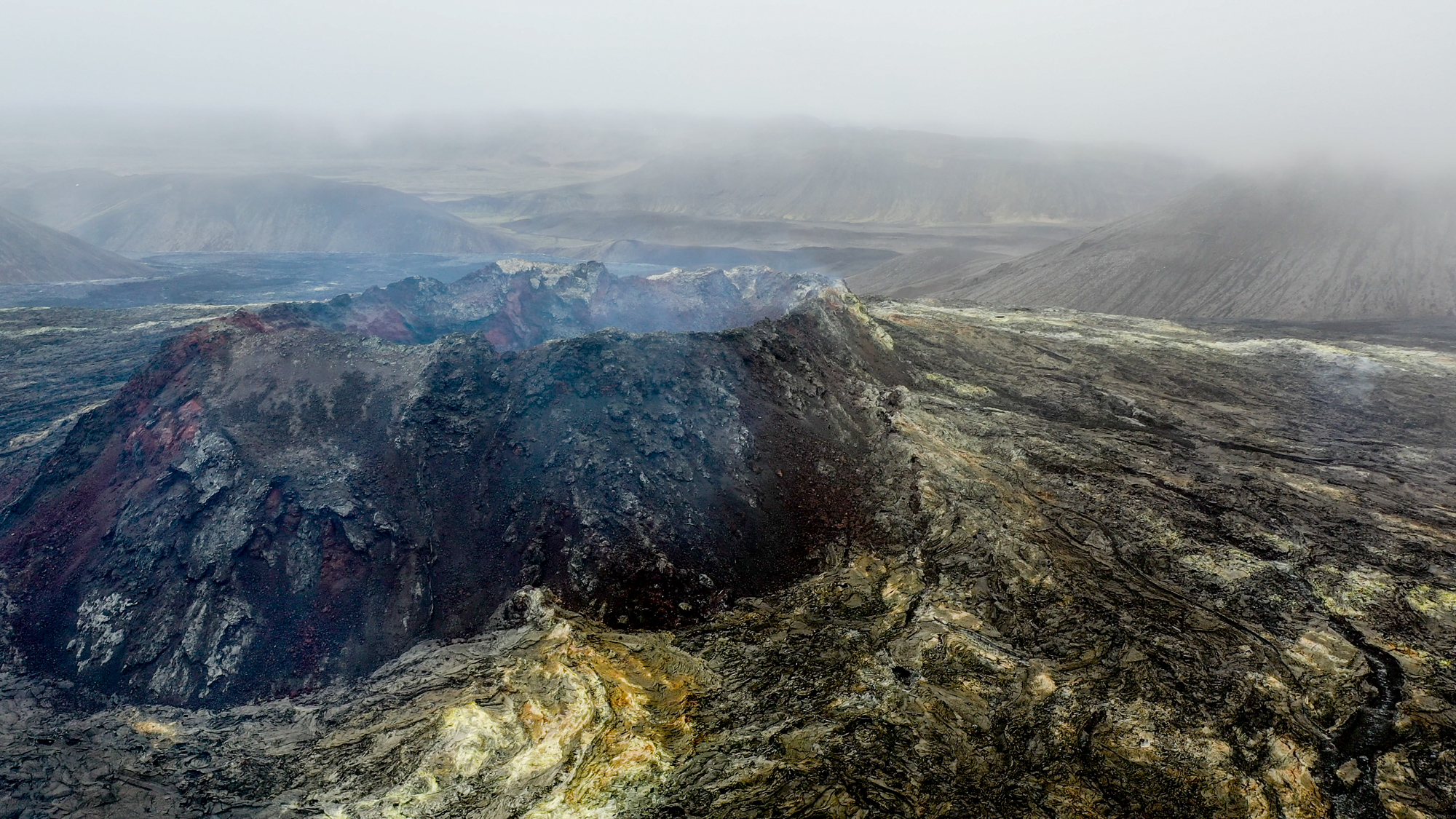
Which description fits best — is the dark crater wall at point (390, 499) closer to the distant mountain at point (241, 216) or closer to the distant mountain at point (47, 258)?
the distant mountain at point (47, 258)

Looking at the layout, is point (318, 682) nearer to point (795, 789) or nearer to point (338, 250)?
point (795, 789)

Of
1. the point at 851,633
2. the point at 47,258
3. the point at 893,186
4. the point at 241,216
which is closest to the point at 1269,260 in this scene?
the point at 851,633

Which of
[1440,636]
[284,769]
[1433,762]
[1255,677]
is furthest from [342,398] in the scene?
[1440,636]

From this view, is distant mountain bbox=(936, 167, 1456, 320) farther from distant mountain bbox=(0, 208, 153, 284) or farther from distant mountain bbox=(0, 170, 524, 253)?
distant mountain bbox=(0, 208, 153, 284)

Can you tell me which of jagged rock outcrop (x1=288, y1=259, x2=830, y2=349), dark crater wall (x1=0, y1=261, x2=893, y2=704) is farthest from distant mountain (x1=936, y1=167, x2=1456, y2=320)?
dark crater wall (x1=0, y1=261, x2=893, y2=704)

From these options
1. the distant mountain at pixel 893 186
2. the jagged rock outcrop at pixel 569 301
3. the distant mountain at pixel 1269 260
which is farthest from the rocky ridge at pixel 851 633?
the distant mountain at pixel 893 186

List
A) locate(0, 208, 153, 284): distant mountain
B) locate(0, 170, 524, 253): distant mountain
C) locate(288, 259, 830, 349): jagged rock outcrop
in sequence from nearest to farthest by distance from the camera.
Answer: locate(288, 259, 830, 349): jagged rock outcrop < locate(0, 208, 153, 284): distant mountain < locate(0, 170, 524, 253): distant mountain
